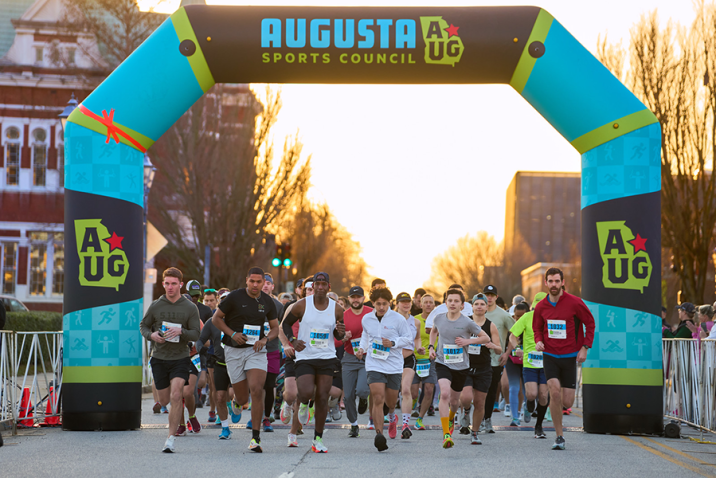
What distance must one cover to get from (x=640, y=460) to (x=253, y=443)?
4259 millimetres

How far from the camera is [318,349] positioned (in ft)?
35.8

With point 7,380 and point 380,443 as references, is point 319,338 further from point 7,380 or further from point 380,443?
point 7,380

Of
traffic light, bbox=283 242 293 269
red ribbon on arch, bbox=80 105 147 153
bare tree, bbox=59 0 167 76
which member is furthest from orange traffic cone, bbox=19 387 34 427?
bare tree, bbox=59 0 167 76

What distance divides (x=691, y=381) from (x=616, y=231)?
A: 2.53 m

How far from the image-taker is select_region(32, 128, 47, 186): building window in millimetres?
40375

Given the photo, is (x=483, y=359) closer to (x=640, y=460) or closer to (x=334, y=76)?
(x=640, y=460)

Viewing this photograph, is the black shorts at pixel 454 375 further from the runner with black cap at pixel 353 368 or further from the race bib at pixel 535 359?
the race bib at pixel 535 359

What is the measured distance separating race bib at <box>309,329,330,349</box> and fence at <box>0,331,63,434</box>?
4145 millimetres

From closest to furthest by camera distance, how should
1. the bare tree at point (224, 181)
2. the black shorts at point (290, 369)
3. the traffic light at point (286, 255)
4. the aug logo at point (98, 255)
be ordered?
the black shorts at point (290, 369), the aug logo at point (98, 255), the traffic light at point (286, 255), the bare tree at point (224, 181)

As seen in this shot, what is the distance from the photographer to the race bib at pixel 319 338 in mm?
10898

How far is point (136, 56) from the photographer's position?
13086 mm

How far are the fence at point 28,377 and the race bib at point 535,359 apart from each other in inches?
271

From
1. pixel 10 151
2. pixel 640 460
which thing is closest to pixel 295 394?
pixel 640 460

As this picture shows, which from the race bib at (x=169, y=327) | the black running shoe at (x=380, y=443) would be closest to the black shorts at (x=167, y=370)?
the race bib at (x=169, y=327)
